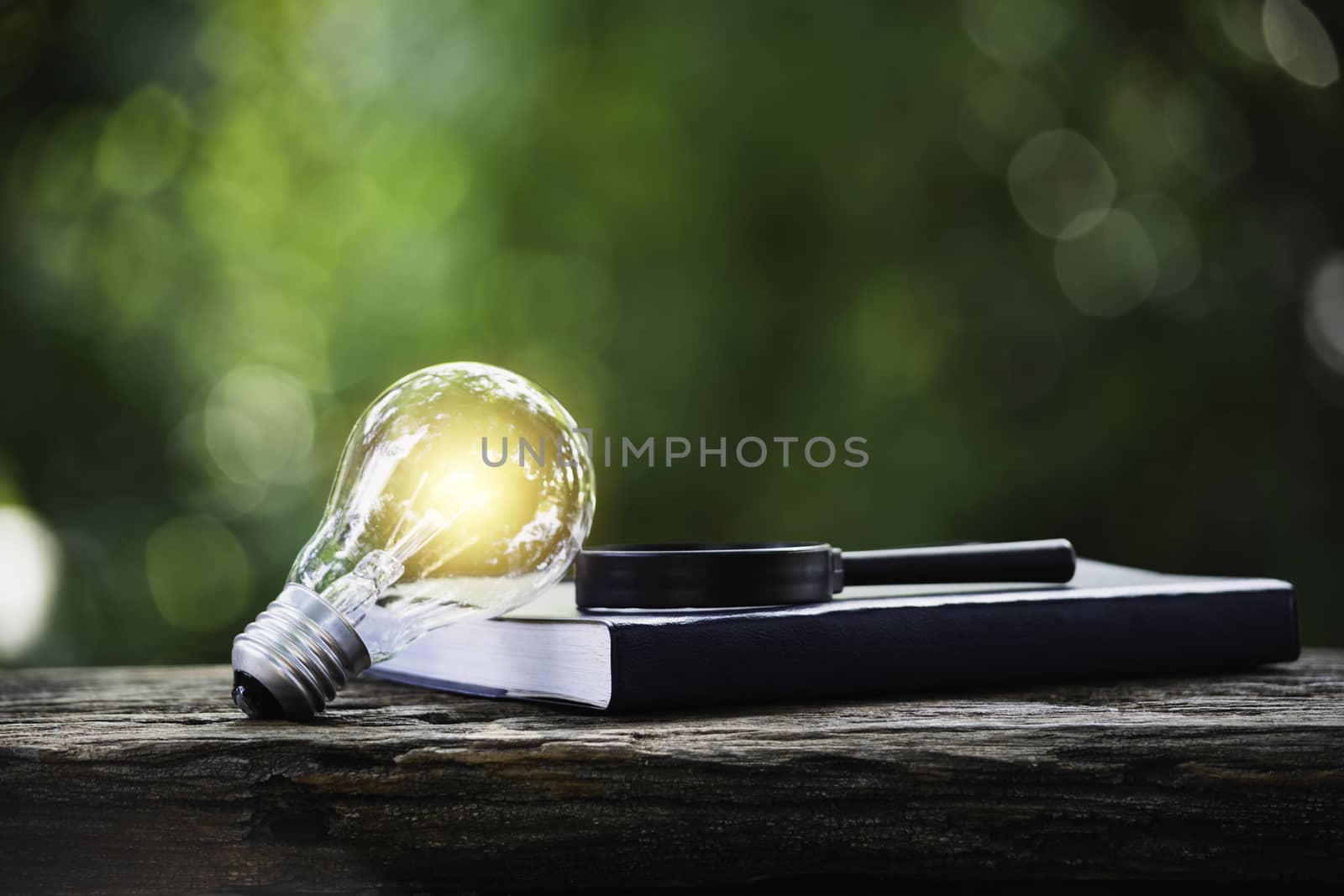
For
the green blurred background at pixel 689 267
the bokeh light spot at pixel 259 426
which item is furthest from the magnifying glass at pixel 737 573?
the bokeh light spot at pixel 259 426

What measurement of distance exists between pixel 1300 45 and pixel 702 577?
94.5 inches

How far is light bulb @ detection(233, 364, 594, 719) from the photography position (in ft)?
2.33

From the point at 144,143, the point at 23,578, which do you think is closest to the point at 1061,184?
the point at 144,143

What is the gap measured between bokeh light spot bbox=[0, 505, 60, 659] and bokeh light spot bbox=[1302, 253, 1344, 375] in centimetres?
257

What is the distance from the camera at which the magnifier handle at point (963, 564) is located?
2.90 ft

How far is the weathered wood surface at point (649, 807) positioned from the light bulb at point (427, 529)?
0.06 m

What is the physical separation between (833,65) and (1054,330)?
2.45ft

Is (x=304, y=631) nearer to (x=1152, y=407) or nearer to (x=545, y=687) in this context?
(x=545, y=687)

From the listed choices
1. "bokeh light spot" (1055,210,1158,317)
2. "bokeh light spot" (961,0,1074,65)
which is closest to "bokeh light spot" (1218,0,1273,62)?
"bokeh light spot" (961,0,1074,65)

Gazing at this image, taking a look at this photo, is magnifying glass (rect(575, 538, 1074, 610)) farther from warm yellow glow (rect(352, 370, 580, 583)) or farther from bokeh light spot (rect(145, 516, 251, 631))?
bokeh light spot (rect(145, 516, 251, 631))

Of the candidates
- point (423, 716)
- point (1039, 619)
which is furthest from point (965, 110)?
point (423, 716)

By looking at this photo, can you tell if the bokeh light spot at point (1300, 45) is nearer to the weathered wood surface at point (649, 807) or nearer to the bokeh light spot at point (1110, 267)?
the bokeh light spot at point (1110, 267)

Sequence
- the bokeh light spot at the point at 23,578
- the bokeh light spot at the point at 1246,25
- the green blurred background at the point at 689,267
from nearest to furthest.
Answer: the bokeh light spot at the point at 23,578 < the green blurred background at the point at 689,267 < the bokeh light spot at the point at 1246,25

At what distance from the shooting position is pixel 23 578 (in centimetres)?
241
